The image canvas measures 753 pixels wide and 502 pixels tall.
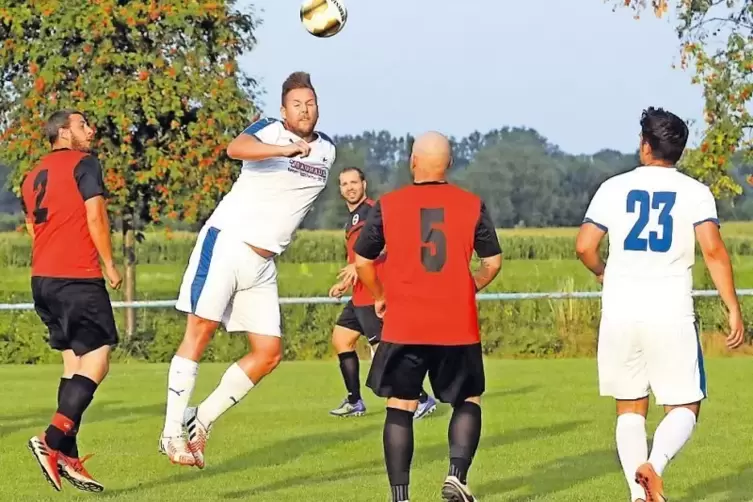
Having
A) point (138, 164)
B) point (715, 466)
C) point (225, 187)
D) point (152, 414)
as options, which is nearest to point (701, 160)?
point (225, 187)

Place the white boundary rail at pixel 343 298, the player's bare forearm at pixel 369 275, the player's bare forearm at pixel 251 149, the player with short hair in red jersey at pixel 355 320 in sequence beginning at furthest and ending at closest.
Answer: the white boundary rail at pixel 343 298 → the player with short hair in red jersey at pixel 355 320 → the player's bare forearm at pixel 251 149 → the player's bare forearm at pixel 369 275

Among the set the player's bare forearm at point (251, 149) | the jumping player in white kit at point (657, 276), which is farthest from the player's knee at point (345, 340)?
the jumping player in white kit at point (657, 276)

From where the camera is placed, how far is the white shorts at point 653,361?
7.17m

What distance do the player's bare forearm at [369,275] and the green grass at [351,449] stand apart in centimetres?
125

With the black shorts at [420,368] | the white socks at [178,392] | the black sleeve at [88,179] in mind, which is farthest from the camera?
the black sleeve at [88,179]

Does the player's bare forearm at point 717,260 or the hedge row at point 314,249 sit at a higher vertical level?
the player's bare forearm at point 717,260

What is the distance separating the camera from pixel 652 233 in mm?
7098

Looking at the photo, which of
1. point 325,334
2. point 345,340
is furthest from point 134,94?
point 345,340

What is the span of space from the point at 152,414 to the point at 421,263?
6.49 meters

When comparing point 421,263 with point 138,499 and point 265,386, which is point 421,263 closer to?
point 138,499

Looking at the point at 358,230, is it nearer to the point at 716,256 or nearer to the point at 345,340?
the point at 345,340

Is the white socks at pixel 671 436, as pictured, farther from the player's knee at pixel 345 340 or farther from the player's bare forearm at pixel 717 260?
the player's knee at pixel 345 340

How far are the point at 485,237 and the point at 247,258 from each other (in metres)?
1.70

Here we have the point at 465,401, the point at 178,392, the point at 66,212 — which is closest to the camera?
the point at 465,401
